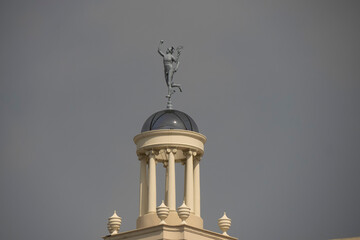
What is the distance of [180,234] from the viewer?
1881 inches

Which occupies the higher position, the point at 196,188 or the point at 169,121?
the point at 169,121

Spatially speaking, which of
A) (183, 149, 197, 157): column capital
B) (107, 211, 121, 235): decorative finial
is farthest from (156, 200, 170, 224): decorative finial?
(183, 149, 197, 157): column capital

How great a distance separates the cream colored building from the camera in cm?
4972

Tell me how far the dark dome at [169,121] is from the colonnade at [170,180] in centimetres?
105

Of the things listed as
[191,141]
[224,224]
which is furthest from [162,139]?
[224,224]

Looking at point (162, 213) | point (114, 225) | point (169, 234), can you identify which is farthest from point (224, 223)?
point (114, 225)

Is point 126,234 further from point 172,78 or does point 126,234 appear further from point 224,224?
point 172,78

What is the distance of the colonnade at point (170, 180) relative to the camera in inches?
1986

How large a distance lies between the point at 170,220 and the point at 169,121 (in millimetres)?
4611

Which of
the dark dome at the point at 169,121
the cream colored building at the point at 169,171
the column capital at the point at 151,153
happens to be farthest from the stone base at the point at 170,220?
the dark dome at the point at 169,121

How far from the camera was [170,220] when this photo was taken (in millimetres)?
49719

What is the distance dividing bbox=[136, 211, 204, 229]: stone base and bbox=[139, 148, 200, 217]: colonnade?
0.97 ft

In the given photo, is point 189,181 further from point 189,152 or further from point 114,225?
point 114,225

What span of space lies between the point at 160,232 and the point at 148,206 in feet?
10.6
